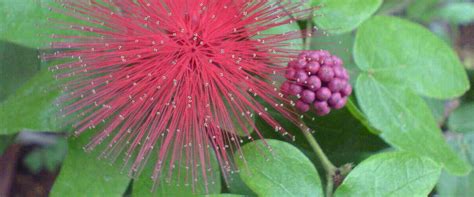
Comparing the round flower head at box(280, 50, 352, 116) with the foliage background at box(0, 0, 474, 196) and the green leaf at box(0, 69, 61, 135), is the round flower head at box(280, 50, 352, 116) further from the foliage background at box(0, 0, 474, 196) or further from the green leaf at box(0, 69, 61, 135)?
the green leaf at box(0, 69, 61, 135)

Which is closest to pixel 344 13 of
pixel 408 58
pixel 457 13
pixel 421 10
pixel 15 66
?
pixel 408 58

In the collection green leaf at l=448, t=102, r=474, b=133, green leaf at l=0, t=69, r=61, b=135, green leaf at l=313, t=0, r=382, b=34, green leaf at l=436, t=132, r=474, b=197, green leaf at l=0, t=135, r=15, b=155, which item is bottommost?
green leaf at l=436, t=132, r=474, b=197

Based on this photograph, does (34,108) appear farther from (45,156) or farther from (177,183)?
(45,156)

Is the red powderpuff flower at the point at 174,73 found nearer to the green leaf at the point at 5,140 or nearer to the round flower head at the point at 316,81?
the round flower head at the point at 316,81

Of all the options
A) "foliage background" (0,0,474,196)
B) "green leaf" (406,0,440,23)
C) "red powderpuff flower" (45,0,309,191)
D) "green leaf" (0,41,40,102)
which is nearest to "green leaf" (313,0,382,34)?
"foliage background" (0,0,474,196)

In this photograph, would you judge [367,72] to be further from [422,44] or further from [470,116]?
[470,116]
